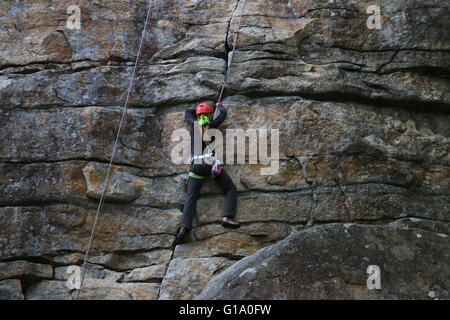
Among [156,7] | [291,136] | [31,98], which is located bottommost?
[291,136]

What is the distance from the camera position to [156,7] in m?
9.43

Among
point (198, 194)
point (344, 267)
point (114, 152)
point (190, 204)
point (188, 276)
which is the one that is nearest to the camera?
point (344, 267)

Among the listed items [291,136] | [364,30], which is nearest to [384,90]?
[364,30]

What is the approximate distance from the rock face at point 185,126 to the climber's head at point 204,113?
45 centimetres

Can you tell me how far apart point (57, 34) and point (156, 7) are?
6.47ft

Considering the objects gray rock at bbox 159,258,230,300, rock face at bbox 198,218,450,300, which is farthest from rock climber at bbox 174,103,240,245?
rock face at bbox 198,218,450,300

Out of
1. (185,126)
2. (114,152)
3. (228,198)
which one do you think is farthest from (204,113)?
(114,152)

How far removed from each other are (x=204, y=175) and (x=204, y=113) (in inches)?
41.5

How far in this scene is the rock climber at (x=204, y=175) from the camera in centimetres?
782

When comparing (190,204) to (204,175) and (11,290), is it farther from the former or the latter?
(11,290)

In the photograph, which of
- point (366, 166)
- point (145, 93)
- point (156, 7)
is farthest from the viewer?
point (156, 7)

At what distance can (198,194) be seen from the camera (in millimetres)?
8031

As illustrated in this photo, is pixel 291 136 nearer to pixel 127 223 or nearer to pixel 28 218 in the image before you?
pixel 127 223

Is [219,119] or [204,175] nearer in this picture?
[204,175]
